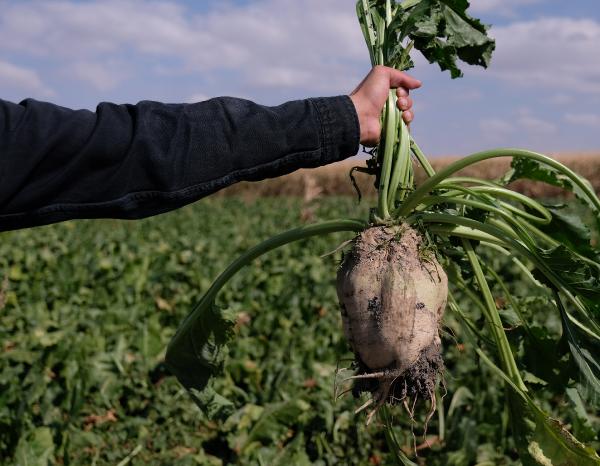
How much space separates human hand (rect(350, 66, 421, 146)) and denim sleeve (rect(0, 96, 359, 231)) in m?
0.05

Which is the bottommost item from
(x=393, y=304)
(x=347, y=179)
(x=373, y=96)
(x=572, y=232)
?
(x=393, y=304)

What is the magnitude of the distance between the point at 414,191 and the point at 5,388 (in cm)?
287

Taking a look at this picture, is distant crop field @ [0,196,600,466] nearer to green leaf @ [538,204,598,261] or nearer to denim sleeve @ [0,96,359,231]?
green leaf @ [538,204,598,261]

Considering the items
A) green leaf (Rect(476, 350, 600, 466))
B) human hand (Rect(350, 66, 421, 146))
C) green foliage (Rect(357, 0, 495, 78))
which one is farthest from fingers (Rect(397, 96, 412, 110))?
green leaf (Rect(476, 350, 600, 466))

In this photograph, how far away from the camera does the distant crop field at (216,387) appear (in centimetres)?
371

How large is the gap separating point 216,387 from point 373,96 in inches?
111

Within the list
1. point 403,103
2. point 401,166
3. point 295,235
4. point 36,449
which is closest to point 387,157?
point 401,166

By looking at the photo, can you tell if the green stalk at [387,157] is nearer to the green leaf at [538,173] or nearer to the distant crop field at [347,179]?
the green leaf at [538,173]

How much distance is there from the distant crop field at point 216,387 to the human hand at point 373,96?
0.69 m

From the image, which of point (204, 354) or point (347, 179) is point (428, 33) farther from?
point (347, 179)

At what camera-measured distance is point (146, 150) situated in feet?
6.59

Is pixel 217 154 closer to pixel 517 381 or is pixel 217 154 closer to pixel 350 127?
pixel 350 127

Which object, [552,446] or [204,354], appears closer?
[552,446]

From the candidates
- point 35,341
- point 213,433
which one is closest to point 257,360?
point 213,433
